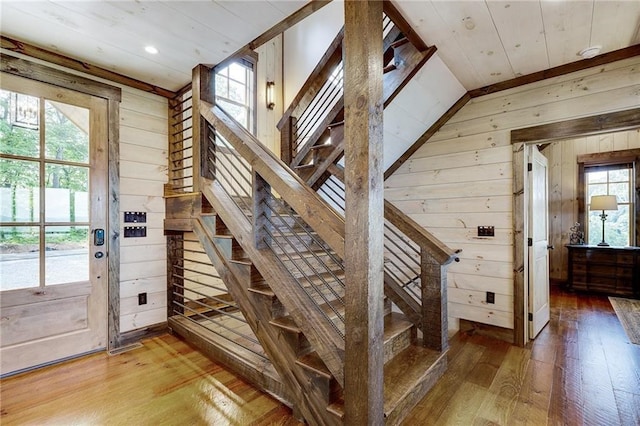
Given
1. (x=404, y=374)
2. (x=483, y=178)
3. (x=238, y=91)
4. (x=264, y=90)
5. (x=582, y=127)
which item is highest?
(x=264, y=90)

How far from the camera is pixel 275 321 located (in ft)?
5.91

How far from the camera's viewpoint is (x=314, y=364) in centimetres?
162

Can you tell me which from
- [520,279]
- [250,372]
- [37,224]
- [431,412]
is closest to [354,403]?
[431,412]

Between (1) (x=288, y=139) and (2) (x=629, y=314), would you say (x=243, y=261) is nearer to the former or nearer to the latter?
(1) (x=288, y=139)

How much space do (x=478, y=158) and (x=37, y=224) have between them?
12.7 ft

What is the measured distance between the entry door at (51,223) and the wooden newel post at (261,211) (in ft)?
5.32

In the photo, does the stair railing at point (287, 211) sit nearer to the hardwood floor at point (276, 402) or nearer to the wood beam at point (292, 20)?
the wood beam at point (292, 20)

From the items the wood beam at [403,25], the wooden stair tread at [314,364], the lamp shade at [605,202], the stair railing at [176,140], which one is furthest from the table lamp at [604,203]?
the stair railing at [176,140]

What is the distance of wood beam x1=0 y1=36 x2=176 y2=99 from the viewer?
215cm

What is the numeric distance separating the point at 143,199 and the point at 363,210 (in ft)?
7.89

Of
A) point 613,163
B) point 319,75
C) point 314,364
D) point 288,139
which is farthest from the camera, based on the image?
point 613,163

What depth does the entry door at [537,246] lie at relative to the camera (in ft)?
9.50

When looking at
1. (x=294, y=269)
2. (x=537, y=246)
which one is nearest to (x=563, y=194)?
(x=537, y=246)

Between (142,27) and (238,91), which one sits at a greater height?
(238,91)
